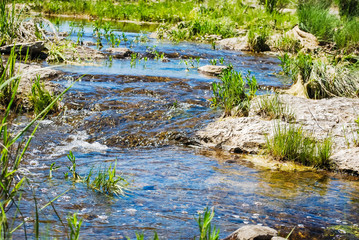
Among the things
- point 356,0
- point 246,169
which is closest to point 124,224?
point 246,169

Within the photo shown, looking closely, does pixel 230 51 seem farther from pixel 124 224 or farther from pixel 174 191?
pixel 124 224

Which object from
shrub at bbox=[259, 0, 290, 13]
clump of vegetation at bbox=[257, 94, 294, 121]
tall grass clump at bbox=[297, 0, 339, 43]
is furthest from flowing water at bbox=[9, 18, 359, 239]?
shrub at bbox=[259, 0, 290, 13]

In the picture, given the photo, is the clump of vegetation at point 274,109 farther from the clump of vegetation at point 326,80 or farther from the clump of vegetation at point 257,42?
the clump of vegetation at point 257,42

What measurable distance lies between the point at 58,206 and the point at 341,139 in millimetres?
4366

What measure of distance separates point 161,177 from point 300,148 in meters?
2.13

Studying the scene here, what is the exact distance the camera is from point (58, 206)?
13.7 feet

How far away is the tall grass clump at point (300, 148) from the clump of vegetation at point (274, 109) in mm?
788

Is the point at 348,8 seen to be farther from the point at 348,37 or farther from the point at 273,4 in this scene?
the point at 348,37

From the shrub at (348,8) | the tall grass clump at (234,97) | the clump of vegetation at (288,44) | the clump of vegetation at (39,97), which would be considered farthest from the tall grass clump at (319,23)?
the clump of vegetation at (39,97)

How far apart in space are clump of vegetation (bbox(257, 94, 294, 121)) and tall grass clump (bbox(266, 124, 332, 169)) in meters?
0.79

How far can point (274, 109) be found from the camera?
24.1 ft

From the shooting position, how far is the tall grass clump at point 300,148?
6.15m

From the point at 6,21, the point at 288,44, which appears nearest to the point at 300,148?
the point at 6,21

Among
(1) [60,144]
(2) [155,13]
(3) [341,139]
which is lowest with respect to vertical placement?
(1) [60,144]
